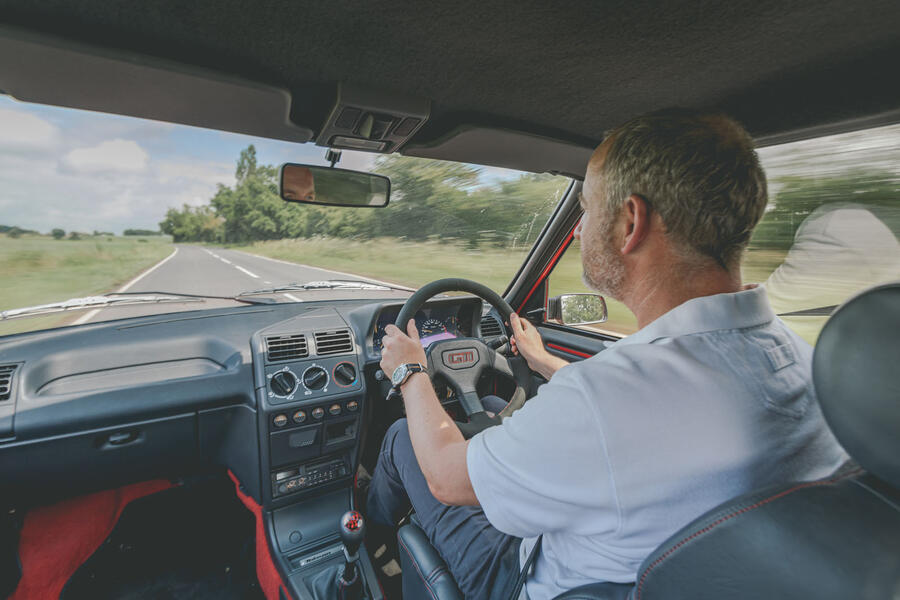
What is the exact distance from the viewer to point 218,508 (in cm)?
303

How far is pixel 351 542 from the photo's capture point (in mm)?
2033

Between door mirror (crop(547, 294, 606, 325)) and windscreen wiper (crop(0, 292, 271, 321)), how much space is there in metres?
2.47

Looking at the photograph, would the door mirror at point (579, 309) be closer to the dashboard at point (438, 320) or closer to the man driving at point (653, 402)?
the dashboard at point (438, 320)

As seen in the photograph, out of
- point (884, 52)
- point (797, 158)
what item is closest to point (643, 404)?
point (884, 52)

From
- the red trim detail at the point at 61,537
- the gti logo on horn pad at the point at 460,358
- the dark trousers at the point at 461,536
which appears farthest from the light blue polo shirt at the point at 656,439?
the red trim detail at the point at 61,537

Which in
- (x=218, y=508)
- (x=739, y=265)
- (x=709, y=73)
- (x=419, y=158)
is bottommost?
(x=218, y=508)

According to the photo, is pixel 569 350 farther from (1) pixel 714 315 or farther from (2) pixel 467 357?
(1) pixel 714 315

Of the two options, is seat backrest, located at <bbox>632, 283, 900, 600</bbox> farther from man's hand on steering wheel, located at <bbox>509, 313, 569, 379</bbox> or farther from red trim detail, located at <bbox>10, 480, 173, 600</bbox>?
red trim detail, located at <bbox>10, 480, 173, 600</bbox>

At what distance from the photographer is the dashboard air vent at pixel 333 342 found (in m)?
2.48

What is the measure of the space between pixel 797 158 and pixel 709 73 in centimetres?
113

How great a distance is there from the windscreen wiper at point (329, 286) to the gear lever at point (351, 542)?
5.05 feet

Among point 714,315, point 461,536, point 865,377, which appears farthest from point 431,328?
point 865,377

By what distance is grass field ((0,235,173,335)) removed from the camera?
2.18 m

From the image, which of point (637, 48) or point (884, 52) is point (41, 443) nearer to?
point (637, 48)
